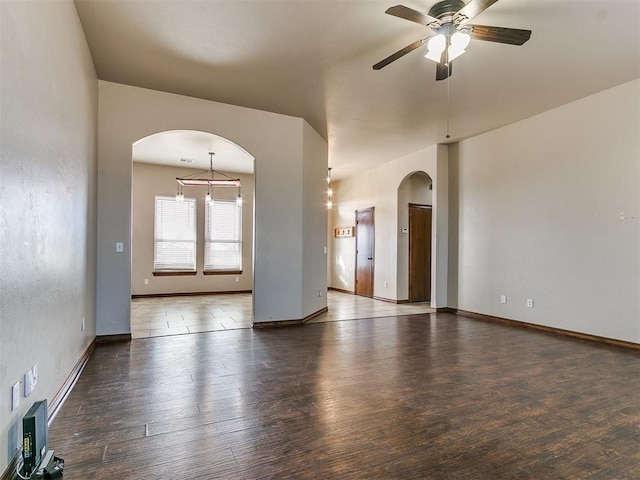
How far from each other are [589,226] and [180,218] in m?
7.95

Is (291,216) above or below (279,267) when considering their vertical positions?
above

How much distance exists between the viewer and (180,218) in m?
8.62

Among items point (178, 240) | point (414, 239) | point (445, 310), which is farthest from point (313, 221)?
point (178, 240)

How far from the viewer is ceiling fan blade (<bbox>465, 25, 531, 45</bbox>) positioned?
2.57m

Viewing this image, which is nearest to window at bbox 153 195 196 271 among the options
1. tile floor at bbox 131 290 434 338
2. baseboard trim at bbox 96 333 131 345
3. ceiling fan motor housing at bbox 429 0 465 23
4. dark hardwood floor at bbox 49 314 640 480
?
tile floor at bbox 131 290 434 338

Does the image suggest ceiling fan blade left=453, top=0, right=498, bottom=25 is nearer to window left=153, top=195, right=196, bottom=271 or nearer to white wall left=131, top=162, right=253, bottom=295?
white wall left=131, top=162, right=253, bottom=295

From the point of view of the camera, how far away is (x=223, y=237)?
9.03 m

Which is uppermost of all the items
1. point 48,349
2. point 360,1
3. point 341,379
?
point 360,1

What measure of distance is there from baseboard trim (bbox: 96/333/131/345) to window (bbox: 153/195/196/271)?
4.37 metres

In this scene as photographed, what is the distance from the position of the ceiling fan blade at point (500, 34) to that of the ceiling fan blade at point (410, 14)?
31 centimetres

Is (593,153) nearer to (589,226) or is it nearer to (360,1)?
(589,226)

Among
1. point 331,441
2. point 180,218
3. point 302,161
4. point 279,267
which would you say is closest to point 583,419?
point 331,441

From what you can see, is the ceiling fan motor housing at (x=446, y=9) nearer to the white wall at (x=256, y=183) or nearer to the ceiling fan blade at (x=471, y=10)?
the ceiling fan blade at (x=471, y=10)

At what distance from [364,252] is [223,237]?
3.56 metres
